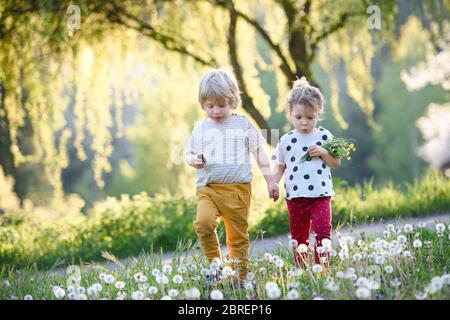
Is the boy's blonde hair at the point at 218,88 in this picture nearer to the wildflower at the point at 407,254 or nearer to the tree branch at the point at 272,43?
the wildflower at the point at 407,254

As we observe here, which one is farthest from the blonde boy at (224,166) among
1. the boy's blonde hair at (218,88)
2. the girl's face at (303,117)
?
the girl's face at (303,117)

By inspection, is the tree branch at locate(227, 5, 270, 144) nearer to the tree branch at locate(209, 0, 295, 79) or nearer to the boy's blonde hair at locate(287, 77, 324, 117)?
the tree branch at locate(209, 0, 295, 79)

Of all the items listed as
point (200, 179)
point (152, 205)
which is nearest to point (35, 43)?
point (152, 205)

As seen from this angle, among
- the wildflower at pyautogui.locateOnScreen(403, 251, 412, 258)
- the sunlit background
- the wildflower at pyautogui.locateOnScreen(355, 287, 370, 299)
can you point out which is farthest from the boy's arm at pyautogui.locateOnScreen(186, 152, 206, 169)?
the sunlit background

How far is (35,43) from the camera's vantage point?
7.47 meters

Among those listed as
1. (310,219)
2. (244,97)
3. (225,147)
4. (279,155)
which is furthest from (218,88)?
(244,97)

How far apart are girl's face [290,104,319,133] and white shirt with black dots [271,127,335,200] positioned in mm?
75

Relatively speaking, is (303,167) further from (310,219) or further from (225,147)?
(225,147)

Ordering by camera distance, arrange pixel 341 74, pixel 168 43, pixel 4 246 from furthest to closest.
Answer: pixel 341 74 < pixel 168 43 < pixel 4 246

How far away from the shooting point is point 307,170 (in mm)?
4102

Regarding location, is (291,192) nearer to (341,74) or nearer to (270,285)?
(270,285)

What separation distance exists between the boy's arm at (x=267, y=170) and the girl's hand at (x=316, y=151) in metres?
0.27

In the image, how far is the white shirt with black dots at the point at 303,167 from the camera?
13.4 feet

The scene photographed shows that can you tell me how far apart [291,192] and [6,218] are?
5271mm
